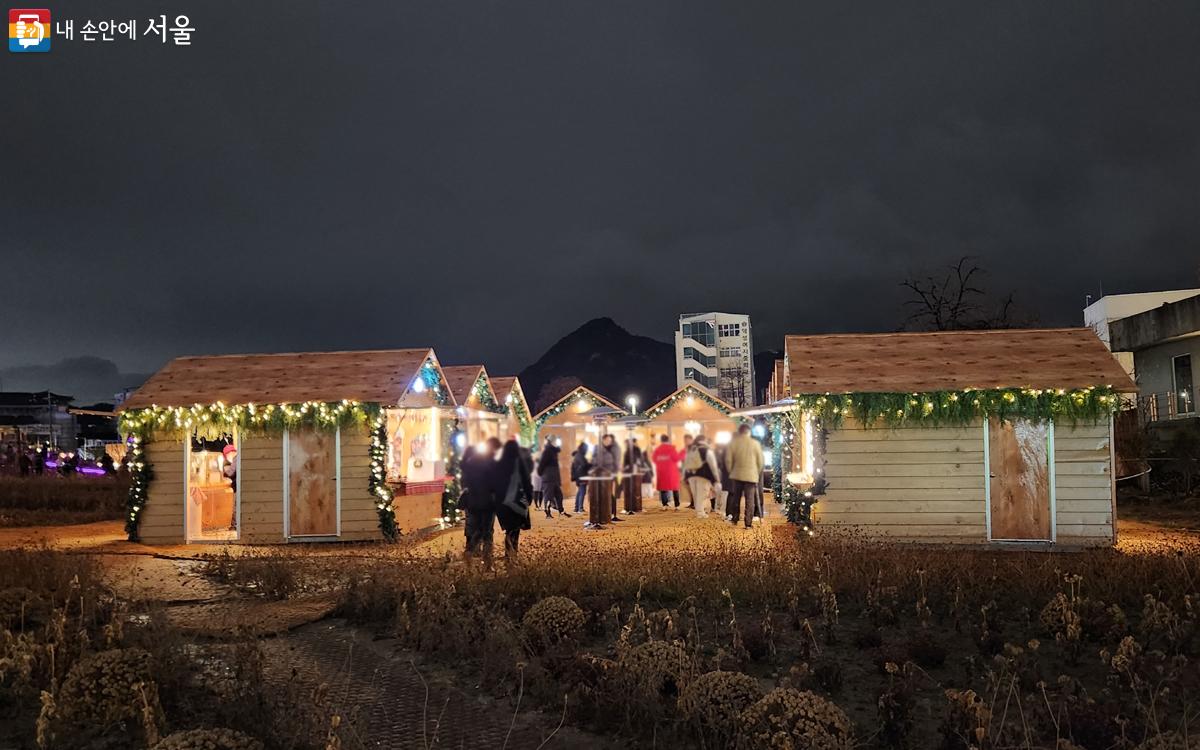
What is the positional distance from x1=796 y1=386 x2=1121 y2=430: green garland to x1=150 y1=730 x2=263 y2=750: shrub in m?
11.1

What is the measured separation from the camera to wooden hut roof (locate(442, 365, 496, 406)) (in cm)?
2062

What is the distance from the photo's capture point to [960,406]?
556 inches

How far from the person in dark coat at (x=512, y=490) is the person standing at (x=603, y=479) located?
20.2ft

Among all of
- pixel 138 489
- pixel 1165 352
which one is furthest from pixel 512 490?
pixel 1165 352

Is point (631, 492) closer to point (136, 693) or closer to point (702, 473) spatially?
point (702, 473)

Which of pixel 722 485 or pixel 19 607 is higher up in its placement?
pixel 722 485

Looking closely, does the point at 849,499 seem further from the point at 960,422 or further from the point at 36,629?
the point at 36,629

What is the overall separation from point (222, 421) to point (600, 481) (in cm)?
703

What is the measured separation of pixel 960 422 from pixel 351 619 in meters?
9.89

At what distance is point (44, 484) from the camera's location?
25562mm

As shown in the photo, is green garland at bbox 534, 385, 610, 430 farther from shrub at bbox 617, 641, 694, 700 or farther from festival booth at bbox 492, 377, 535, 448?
shrub at bbox 617, 641, 694, 700

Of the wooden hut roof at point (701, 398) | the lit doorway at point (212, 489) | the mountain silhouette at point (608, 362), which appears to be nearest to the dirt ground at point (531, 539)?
the lit doorway at point (212, 489)

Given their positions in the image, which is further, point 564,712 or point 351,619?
point 351,619

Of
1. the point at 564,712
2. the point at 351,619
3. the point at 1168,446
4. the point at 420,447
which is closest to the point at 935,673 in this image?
the point at 564,712
